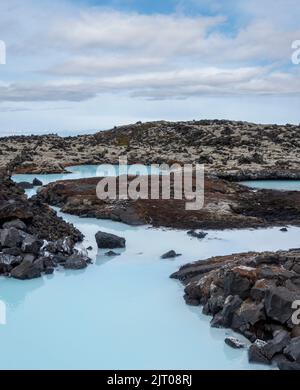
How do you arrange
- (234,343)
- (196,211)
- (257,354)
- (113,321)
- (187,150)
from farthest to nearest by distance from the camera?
1. (187,150)
2. (196,211)
3. (113,321)
4. (234,343)
5. (257,354)

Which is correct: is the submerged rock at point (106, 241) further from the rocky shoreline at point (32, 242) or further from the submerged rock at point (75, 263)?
the submerged rock at point (75, 263)

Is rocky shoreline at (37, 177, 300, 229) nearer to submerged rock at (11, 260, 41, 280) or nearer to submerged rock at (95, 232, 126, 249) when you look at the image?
submerged rock at (95, 232, 126, 249)

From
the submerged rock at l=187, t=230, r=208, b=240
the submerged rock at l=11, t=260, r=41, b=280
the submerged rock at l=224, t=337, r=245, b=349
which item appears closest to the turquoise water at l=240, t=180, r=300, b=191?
the submerged rock at l=187, t=230, r=208, b=240

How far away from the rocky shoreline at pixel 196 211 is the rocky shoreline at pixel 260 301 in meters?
13.0

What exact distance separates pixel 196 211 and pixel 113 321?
18.4 meters

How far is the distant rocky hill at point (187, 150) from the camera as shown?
2495 inches

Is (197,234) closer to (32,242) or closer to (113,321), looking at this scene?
(32,242)

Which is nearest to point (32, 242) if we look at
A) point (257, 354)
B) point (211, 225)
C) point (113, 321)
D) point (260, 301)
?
point (113, 321)

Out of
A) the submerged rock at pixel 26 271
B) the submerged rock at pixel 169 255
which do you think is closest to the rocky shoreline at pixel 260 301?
the submerged rock at pixel 169 255

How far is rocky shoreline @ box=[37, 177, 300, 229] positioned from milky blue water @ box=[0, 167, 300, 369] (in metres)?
6.79

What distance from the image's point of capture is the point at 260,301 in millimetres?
15805

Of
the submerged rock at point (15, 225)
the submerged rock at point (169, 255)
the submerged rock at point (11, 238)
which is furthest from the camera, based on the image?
the submerged rock at point (169, 255)
